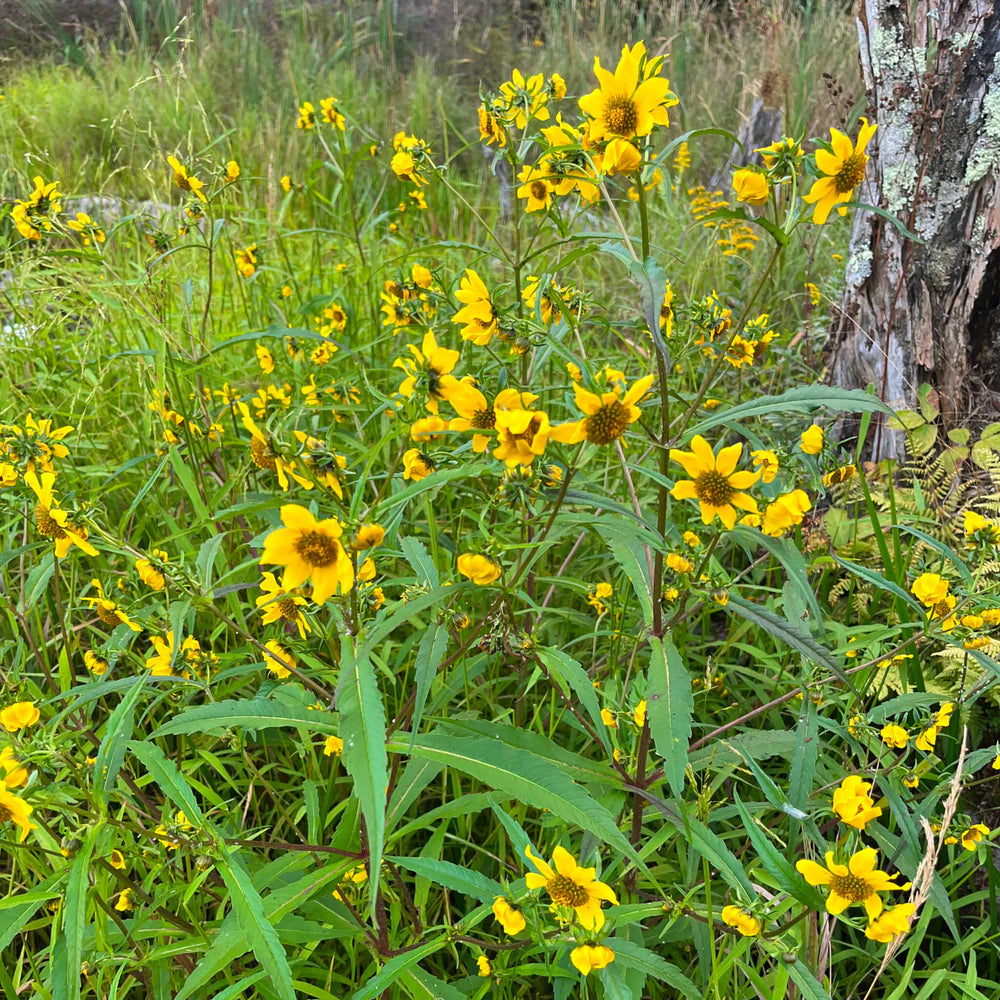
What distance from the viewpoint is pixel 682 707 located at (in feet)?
3.22

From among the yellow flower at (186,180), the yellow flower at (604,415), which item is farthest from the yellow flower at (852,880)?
the yellow flower at (186,180)

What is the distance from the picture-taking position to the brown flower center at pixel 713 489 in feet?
3.29

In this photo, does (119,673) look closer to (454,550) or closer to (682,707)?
(454,550)

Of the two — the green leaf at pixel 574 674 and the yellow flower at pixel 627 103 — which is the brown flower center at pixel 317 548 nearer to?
the green leaf at pixel 574 674

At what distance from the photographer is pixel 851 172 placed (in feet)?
3.38

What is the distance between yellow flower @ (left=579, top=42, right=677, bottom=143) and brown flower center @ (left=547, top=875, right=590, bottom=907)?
3.04 feet

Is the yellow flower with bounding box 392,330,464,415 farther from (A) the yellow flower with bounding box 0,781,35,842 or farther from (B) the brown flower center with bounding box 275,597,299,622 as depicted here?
(A) the yellow flower with bounding box 0,781,35,842

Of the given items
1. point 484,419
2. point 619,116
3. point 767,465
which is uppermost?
point 619,116

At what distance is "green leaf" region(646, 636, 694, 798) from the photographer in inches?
36.9

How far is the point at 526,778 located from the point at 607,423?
426 millimetres

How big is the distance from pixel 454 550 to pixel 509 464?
873 millimetres

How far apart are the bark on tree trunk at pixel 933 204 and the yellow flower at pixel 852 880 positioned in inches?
60.0

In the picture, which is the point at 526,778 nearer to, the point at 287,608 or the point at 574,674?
the point at 574,674

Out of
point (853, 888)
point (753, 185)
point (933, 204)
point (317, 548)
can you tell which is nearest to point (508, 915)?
point (853, 888)
